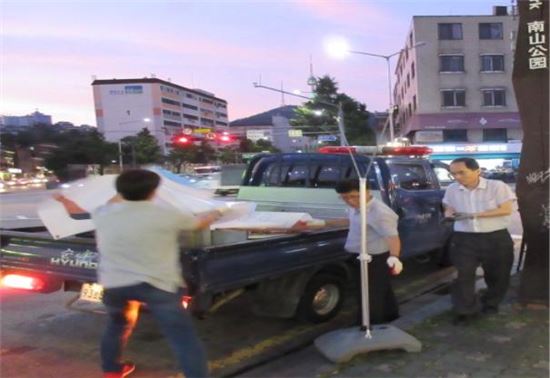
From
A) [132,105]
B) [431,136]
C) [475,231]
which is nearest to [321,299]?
[475,231]

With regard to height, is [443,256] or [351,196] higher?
[351,196]

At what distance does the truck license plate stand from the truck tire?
1.79 meters

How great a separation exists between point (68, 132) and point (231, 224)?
50.7 meters

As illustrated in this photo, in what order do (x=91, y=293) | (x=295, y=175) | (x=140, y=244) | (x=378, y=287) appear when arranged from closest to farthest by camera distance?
(x=140, y=244)
(x=91, y=293)
(x=378, y=287)
(x=295, y=175)

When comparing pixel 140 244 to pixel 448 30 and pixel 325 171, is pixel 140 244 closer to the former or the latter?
pixel 325 171

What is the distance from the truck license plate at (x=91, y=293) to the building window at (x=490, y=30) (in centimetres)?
4642

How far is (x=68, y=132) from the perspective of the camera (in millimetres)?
51625

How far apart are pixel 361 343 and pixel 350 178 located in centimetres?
236

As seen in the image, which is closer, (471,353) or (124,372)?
(124,372)

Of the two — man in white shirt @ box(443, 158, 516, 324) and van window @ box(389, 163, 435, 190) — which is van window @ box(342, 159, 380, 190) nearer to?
van window @ box(389, 163, 435, 190)

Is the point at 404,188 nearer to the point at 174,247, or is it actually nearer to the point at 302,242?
the point at 302,242

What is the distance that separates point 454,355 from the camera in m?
4.09

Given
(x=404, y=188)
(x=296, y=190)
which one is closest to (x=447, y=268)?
(x=404, y=188)

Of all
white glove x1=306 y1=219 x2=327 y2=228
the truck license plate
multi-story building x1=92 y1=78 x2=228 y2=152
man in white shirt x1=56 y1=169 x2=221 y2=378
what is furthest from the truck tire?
multi-story building x1=92 y1=78 x2=228 y2=152
